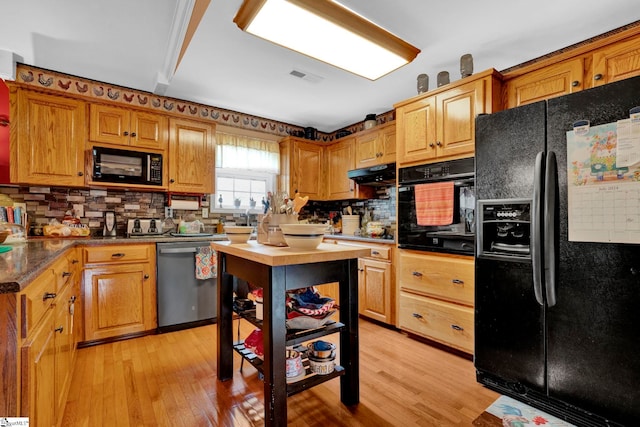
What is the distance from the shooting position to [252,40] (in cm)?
226

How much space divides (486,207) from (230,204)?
3.00m

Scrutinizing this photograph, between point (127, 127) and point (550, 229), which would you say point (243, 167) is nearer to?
point (127, 127)

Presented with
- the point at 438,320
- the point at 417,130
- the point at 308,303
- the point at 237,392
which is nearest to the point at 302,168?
the point at 417,130

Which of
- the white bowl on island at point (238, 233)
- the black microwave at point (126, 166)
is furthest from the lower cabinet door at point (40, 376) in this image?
the black microwave at point (126, 166)

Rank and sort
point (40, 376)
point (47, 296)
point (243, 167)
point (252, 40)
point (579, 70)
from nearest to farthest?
1. point (40, 376)
2. point (47, 296)
3. point (579, 70)
4. point (252, 40)
5. point (243, 167)

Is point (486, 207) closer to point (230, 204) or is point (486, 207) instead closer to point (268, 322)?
point (268, 322)

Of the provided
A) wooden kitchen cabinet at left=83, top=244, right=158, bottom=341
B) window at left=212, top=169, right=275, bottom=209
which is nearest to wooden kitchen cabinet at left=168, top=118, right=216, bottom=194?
window at left=212, top=169, right=275, bottom=209

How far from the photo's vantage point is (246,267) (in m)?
1.62

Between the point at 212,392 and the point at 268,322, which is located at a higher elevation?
the point at 268,322

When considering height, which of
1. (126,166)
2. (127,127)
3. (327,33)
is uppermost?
(327,33)

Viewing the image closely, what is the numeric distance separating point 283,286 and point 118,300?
2.08 metres

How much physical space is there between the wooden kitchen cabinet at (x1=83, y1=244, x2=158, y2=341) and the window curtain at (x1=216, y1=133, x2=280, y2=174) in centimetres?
145

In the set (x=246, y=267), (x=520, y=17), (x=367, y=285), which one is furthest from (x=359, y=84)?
(x=246, y=267)

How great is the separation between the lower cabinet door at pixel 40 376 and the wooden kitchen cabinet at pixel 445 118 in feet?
8.64
